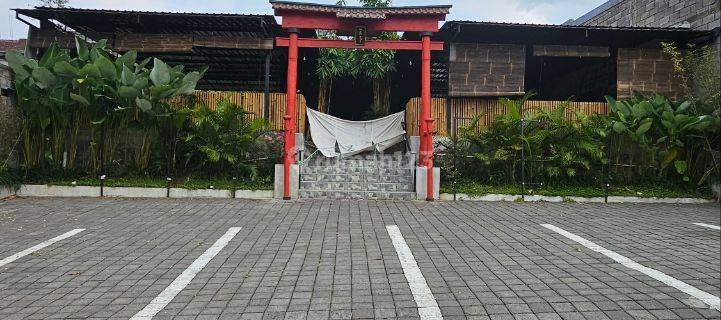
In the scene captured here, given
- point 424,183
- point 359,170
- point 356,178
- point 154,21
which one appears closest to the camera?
point 424,183

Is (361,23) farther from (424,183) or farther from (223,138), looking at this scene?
(223,138)

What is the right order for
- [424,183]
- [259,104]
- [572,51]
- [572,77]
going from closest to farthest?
[424,183] < [259,104] < [572,51] < [572,77]

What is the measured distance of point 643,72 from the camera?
11023 millimetres

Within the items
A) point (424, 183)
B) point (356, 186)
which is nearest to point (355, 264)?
point (424, 183)

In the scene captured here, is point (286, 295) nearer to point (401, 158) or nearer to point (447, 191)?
point (447, 191)

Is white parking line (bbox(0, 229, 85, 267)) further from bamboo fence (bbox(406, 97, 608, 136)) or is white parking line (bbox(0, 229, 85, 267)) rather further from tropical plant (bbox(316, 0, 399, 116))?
tropical plant (bbox(316, 0, 399, 116))

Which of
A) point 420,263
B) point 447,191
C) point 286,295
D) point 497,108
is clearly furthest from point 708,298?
point 497,108

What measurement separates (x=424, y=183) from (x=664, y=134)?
5186mm

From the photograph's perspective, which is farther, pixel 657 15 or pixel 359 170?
pixel 657 15

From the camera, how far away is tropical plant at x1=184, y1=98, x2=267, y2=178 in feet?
28.1

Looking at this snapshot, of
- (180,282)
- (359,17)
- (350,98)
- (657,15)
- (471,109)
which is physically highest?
(657,15)

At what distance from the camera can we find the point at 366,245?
503cm

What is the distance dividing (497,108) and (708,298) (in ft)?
25.8

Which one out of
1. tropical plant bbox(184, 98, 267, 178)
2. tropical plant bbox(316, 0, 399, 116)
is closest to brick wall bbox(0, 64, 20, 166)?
tropical plant bbox(184, 98, 267, 178)
